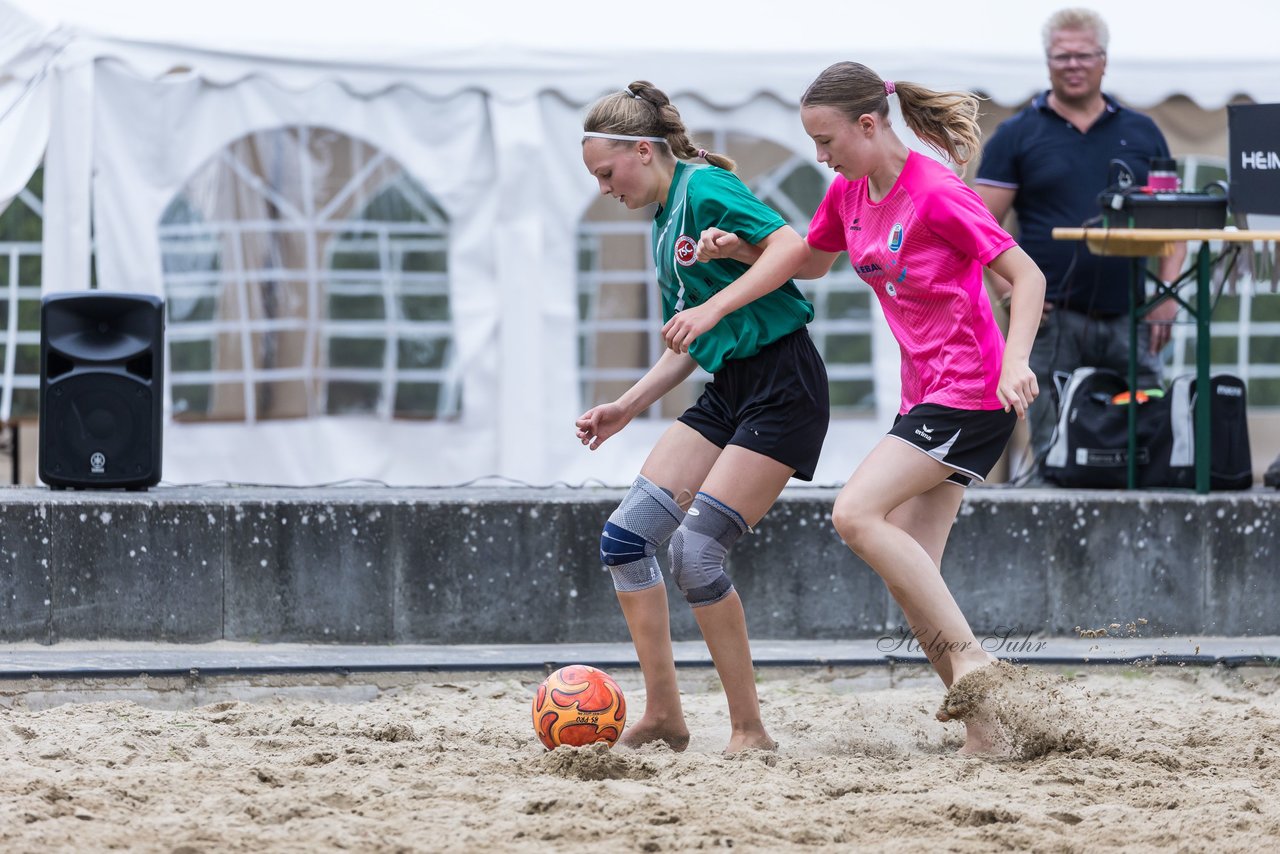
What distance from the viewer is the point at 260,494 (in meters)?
6.32

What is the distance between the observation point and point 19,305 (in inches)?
347

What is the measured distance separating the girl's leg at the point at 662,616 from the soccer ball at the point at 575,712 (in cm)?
13

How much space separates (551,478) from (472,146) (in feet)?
6.17

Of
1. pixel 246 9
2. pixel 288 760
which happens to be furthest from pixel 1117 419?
pixel 246 9

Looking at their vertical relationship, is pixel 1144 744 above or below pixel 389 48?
below

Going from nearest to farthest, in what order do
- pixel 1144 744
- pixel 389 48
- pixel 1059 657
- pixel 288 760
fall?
pixel 288 760 → pixel 1144 744 → pixel 1059 657 → pixel 389 48

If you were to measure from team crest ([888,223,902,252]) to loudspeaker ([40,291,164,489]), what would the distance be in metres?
3.51

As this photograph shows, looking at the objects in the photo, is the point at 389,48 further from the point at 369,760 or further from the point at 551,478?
the point at 369,760

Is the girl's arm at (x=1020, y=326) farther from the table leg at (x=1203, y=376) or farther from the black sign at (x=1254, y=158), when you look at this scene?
the black sign at (x=1254, y=158)

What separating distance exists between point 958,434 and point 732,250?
73cm

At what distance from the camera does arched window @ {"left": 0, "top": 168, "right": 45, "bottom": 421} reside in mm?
8758

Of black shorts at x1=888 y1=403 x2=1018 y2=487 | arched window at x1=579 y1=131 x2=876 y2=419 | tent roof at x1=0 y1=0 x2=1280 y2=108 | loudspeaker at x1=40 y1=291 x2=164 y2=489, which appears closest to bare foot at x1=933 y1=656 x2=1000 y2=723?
black shorts at x1=888 y1=403 x2=1018 y2=487

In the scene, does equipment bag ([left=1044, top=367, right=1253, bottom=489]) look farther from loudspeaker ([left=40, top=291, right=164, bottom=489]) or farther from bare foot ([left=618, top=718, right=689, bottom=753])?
loudspeaker ([left=40, top=291, right=164, bottom=489])

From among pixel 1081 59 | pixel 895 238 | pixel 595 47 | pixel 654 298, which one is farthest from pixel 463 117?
pixel 895 238
